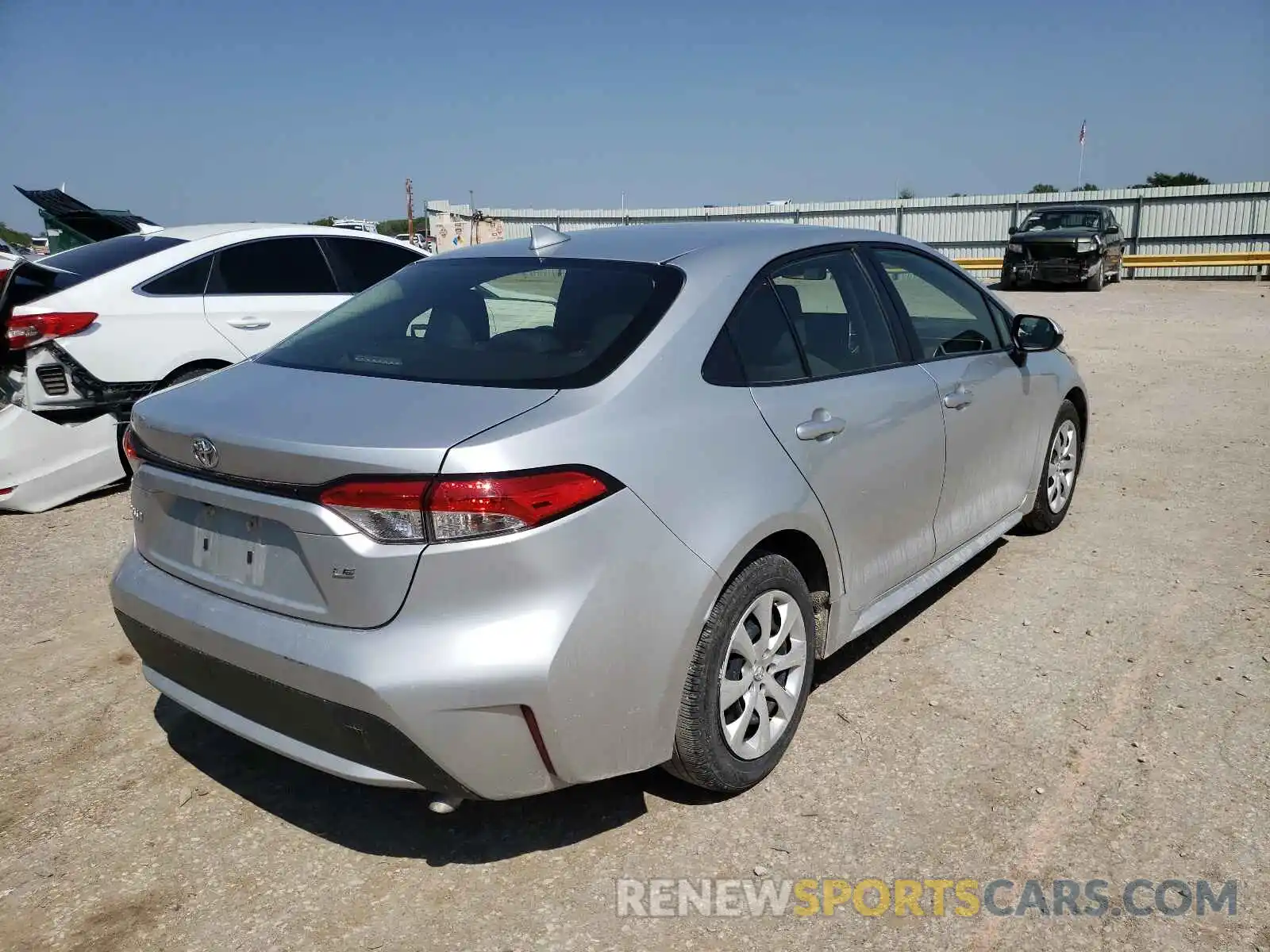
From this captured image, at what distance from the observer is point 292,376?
9.46 feet

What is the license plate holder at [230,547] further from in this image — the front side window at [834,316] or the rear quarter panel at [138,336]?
the rear quarter panel at [138,336]

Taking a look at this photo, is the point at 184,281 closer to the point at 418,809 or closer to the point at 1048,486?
the point at 418,809

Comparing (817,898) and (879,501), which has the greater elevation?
(879,501)

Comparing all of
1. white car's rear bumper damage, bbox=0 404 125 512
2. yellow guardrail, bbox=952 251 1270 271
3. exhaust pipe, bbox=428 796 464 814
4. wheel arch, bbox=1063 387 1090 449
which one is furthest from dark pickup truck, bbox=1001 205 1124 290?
exhaust pipe, bbox=428 796 464 814

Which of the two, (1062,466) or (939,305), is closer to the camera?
(939,305)

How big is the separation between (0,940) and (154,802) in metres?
0.60

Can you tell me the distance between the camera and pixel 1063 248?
20578 millimetres

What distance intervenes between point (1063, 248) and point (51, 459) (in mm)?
19737

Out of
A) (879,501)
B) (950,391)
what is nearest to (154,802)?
(879,501)

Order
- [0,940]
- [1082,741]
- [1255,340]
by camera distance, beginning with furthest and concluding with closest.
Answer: [1255,340]
[1082,741]
[0,940]

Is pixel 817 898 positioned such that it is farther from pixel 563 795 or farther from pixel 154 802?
pixel 154 802

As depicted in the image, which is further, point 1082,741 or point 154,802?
point 1082,741

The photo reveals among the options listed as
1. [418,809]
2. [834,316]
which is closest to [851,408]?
[834,316]

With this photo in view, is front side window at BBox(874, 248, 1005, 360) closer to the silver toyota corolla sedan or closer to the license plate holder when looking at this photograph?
the silver toyota corolla sedan
